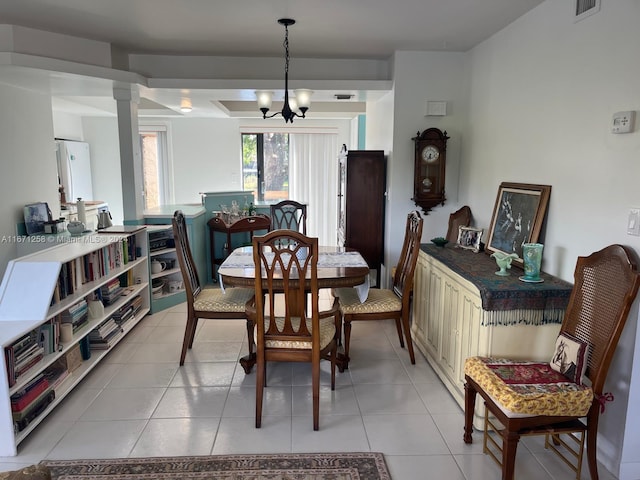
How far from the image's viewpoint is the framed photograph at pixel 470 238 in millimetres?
3379

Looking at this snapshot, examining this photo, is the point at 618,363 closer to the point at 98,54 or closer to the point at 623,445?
the point at 623,445

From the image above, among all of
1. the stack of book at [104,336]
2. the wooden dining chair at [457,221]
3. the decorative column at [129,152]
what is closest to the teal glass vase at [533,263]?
the wooden dining chair at [457,221]

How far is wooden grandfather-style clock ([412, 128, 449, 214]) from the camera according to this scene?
162 inches

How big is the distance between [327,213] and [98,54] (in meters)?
4.46

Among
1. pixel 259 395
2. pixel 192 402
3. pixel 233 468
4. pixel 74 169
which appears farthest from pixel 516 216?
pixel 74 169

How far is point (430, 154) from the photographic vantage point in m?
4.15

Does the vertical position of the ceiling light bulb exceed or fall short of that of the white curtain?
it exceeds it

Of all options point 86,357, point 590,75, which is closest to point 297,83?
point 590,75

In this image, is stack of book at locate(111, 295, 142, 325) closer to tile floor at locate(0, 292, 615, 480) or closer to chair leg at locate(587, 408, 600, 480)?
tile floor at locate(0, 292, 615, 480)

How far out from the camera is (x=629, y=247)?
2031mm

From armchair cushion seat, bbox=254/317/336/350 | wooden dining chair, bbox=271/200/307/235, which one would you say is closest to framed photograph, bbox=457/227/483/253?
armchair cushion seat, bbox=254/317/336/350

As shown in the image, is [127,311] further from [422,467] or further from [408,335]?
[422,467]

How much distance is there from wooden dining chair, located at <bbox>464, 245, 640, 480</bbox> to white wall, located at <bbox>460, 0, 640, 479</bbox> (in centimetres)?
17

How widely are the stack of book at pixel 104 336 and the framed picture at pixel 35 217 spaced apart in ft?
5.86
